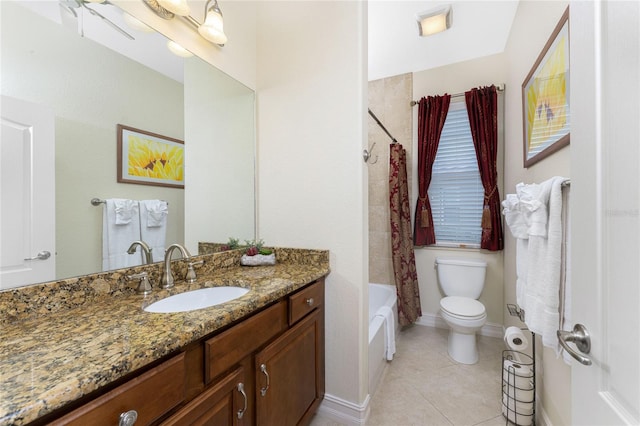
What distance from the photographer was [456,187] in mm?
2730

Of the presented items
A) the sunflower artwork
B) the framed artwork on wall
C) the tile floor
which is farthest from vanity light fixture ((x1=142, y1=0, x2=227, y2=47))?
the tile floor

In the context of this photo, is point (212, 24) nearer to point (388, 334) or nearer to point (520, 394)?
point (388, 334)

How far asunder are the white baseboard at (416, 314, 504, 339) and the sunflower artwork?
2.72 metres

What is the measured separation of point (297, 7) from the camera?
1.65 meters

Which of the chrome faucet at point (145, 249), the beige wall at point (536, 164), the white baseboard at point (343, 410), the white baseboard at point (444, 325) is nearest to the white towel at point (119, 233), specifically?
the chrome faucet at point (145, 249)

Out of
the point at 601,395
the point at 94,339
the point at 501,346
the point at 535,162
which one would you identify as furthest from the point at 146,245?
the point at 501,346

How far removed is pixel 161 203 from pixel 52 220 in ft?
1.31

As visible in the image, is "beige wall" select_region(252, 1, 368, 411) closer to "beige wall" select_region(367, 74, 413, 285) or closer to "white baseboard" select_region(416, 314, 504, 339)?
"beige wall" select_region(367, 74, 413, 285)

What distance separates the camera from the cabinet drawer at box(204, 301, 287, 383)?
2.61ft

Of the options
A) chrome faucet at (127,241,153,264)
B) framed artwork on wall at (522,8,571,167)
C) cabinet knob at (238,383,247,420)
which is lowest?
cabinet knob at (238,383,247,420)

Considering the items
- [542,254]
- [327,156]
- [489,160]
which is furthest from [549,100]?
[327,156]

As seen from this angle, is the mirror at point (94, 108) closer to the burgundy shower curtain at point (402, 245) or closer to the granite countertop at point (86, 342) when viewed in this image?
the granite countertop at point (86, 342)

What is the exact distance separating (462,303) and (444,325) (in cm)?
63

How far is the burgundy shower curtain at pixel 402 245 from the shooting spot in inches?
100.0
